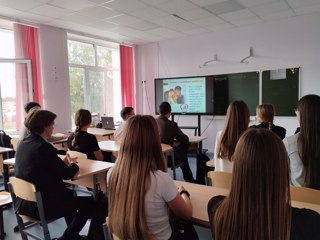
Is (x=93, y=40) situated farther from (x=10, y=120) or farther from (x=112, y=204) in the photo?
(x=112, y=204)

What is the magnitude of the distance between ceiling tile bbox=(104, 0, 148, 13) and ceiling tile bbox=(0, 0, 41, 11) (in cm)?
117

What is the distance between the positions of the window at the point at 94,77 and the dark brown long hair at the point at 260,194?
5787mm

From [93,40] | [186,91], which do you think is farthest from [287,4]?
[93,40]

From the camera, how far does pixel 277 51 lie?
223 inches

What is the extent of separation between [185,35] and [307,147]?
552cm

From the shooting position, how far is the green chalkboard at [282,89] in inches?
220

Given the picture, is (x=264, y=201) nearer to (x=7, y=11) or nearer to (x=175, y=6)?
(x=175, y=6)

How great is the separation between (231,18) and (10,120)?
4.95 metres

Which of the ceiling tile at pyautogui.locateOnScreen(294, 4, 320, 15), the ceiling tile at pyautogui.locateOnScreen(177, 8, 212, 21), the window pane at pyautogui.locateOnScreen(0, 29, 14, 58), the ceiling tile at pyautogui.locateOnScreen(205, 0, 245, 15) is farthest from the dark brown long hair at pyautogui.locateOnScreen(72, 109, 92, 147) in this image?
the ceiling tile at pyautogui.locateOnScreen(294, 4, 320, 15)

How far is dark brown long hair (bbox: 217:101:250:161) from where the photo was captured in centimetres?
226

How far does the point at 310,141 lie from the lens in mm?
1771

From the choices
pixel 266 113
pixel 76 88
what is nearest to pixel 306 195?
pixel 266 113

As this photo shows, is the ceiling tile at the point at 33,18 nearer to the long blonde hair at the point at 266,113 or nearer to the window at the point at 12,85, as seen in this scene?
the window at the point at 12,85

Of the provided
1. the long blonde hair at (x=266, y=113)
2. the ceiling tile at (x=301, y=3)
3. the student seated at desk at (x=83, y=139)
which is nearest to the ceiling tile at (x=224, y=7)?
the ceiling tile at (x=301, y=3)
